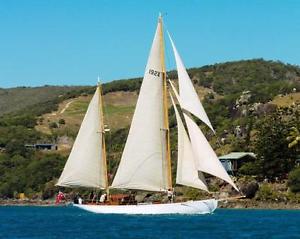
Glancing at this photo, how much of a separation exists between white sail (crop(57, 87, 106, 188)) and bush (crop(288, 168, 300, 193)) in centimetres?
3956

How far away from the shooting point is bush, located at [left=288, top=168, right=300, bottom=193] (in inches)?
4744

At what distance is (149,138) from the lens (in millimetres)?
80000

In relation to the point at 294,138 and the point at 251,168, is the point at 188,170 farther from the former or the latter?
the point at 251,168

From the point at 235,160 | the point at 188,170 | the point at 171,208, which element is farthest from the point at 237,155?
the point at 188,170

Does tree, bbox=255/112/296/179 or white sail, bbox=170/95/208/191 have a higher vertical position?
tree, bbox=255/112/296/179

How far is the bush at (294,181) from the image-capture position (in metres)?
120

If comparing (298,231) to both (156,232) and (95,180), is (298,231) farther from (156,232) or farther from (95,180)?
(95,180)

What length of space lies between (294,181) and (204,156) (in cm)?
4901

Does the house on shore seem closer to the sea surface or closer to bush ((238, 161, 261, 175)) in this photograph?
bush ((238, 161, 261, 175))

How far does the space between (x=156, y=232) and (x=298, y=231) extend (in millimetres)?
11132

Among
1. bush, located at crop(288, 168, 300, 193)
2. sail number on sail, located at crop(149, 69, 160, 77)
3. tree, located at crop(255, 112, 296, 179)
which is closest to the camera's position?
sail number on sail, located at crop(149, 69, 160, 77)

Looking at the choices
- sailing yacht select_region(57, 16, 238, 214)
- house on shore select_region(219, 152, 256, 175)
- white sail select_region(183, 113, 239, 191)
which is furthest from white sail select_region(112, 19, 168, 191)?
house on shore select_region(219, 152, 256, 175)

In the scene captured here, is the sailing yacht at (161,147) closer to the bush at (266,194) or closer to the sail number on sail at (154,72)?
the sail number on sail at (154,72)

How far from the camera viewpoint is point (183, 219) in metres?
77.2
